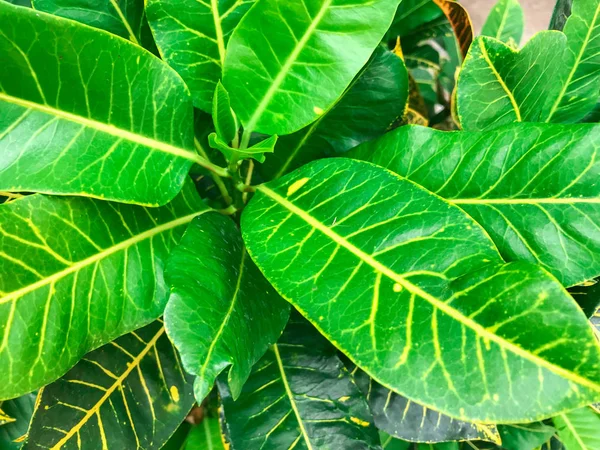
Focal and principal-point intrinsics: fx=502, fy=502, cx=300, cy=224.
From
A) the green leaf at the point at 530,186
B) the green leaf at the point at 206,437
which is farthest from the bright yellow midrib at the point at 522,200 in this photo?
the green leaf at the point at 206,437

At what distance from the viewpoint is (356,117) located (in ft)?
2.03

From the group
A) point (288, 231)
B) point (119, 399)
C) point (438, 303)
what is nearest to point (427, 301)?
point (438, 303)

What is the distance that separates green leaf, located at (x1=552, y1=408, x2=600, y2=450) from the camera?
80 cm

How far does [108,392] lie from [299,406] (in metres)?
0.21

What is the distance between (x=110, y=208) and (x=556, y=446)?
0.80 m

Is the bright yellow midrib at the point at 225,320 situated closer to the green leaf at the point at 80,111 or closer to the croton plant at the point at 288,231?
the croton plant at the point at 288,231

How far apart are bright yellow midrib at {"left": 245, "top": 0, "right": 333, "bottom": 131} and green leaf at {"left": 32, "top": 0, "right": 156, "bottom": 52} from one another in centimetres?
19

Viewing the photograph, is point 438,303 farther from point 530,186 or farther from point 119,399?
point 119,399

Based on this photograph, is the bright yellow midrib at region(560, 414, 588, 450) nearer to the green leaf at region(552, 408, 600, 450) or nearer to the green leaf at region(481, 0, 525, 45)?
the green leaf at region(552, 408, 600, 450)

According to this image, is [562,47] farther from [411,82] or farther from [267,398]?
[267,398]

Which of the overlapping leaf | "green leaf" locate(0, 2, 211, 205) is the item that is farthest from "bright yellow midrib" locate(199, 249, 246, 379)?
the overlapping leaf

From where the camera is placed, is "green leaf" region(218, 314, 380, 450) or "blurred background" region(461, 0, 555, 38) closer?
"green leaf" region(218, 314, 380, 450)

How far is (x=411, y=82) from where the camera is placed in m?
0.84

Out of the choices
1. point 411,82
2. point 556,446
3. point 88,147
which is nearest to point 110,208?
point 88,147
